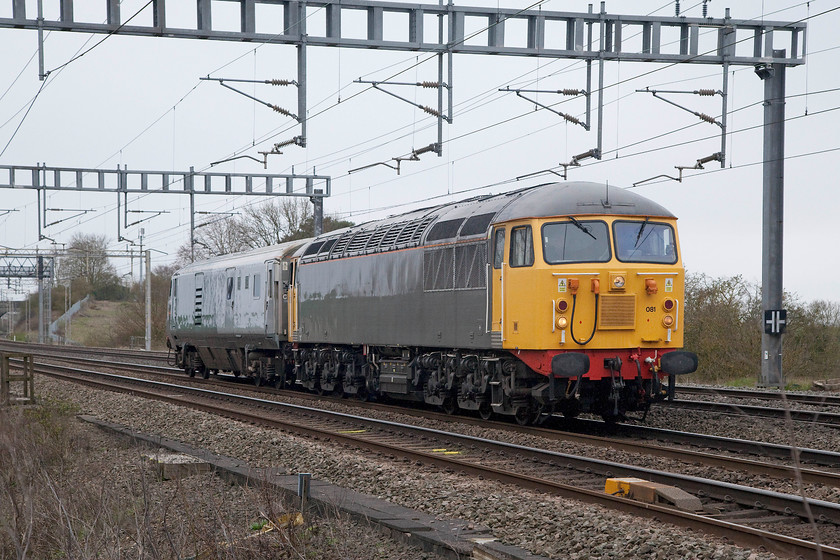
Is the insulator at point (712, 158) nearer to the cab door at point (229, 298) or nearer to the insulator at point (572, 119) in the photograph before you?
the insulator at point (572, 119)

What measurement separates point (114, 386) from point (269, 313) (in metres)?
4.27

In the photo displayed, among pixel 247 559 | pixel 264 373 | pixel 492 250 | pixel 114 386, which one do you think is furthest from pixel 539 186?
pixel 114 386

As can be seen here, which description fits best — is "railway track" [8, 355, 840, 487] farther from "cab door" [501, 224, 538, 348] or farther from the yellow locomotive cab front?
"cab door" [501, 224, 538, 348]

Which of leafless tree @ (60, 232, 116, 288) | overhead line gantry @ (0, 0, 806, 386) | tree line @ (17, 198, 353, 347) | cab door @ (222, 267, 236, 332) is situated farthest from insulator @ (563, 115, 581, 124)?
leafless tree @ (60, 232, 116, 288)

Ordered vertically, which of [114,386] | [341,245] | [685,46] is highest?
[685,46]

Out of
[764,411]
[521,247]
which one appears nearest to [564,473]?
[521,247]

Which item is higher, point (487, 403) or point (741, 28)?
point (741, 28)

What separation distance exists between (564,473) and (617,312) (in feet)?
12.5

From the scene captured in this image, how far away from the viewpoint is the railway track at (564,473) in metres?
7.52

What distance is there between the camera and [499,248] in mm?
14352

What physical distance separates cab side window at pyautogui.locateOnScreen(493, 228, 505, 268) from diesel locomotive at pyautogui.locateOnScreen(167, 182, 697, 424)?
3 cm

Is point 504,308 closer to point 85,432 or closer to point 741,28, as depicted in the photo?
point 85,432

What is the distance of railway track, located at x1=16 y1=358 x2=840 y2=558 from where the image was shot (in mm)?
7523

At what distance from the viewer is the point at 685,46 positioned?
19922 millimetres
